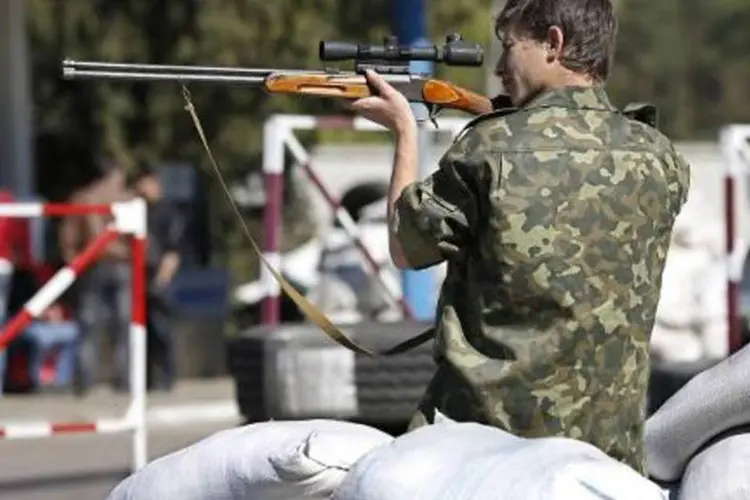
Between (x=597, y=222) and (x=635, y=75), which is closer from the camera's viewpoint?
(x=597, y=222)

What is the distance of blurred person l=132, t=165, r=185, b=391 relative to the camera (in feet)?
48.8

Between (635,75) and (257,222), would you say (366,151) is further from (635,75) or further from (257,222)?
(635,75)

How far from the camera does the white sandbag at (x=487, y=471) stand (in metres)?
3.71

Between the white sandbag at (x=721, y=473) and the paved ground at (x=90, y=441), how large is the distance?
5.73 m

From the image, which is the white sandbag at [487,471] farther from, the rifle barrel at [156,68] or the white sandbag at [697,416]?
the rifle barrel at [156,68]

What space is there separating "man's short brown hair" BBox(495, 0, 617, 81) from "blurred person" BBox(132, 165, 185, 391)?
1053cm

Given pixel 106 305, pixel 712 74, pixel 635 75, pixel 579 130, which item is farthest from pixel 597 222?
pixel 712 74

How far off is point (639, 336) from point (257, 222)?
55.1 feet

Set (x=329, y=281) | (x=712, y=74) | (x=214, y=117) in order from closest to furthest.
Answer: (x=329, y=281), (x=214, y=117), (x=712, y=74)

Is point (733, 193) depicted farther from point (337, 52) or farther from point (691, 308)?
point (337, 52)

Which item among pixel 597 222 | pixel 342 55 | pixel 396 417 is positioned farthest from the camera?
pixel 396 417

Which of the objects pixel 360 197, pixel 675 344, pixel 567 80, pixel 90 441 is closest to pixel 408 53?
pixel 567 80

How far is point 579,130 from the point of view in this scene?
4.31m

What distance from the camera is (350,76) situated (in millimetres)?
4703
